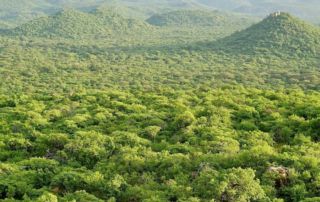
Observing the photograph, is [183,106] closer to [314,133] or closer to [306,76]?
[314,133]

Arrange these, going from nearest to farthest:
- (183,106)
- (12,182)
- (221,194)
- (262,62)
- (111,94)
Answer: (221,194), (12,182), (183,106), (111,94), (262,62)

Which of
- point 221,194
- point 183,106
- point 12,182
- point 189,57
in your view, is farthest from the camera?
point 189,57

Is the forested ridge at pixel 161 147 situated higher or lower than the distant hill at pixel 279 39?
higher

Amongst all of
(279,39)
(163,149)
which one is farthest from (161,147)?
(279,39)

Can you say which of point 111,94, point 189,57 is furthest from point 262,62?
point 111,94

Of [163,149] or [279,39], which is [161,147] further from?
[279,39]

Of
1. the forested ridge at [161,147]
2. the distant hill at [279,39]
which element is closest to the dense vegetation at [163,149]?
the forested ridge at [161,147]

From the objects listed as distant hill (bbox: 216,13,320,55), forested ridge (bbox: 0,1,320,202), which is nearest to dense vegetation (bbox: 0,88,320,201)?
forested ridge (bbox: 0,1,320,202)

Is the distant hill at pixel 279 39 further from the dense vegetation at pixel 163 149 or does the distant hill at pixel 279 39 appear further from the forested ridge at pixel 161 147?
the dense vegetation at pixel 163 149

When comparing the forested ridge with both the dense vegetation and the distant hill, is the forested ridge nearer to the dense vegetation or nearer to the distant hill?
the dense vegetation
